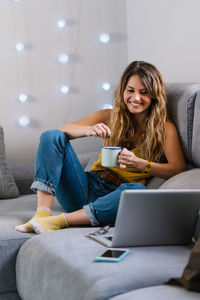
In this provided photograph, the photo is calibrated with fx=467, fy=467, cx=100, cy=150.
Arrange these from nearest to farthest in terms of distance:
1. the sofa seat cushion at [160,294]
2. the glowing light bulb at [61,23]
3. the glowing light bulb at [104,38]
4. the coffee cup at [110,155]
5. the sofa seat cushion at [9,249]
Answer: the sofa seat cushion at [160,294] < the sofa seat cushion at [9,249] < the coffee cup at [110,155] < the glowing light bulb at [61,23] < the glowing light bulb at [104,38]

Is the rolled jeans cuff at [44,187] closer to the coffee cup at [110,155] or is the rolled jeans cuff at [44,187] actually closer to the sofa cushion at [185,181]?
the coffee cup at [110,155]

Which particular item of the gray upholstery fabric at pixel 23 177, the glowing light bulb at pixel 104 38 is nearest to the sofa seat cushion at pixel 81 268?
the gray upholstery fabric at pixel 23 177

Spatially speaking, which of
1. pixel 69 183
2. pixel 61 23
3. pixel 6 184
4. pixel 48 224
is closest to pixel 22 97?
pixel 61 23

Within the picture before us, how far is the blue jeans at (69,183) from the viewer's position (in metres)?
1.82

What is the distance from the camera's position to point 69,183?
210cm

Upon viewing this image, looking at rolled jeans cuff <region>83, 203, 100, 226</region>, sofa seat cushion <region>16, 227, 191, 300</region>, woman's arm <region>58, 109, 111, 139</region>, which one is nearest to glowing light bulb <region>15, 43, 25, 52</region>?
woman's arm <region>58, 109, 111, 139</region>

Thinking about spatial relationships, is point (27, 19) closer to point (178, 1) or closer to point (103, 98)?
point (103, 98)

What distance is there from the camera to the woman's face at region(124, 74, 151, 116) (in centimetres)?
217

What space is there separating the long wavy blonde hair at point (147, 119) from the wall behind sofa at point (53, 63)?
0.90m

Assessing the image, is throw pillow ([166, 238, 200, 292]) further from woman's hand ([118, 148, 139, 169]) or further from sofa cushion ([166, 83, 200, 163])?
sofa cushion ([166, 83, 200, 163])

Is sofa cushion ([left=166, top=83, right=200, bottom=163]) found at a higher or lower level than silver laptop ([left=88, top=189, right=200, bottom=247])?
higher

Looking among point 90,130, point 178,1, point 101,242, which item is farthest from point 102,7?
point 101,242

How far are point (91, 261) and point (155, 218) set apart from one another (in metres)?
0.24

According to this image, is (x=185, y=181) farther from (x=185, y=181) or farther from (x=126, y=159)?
(x=126, y=159)
